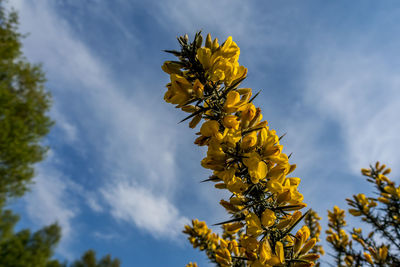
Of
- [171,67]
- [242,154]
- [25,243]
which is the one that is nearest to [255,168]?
[242,154]

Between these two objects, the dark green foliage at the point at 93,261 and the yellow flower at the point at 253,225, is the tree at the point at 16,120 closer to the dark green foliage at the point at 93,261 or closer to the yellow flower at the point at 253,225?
the yellow flower at the point at 253,225

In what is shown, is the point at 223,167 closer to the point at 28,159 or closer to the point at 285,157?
the point at 285,157

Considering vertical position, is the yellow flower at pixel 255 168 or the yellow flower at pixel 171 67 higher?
the yellow flower at pixel 171 67

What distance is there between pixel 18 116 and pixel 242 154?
1755 cm

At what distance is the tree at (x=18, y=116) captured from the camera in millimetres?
11117

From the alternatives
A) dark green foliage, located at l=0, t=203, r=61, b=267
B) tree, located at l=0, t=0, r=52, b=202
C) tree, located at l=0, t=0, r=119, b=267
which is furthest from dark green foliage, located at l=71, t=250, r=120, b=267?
tree, located at l=0, t=0, r=52, b=202

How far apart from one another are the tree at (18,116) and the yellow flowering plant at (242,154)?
14.1 m

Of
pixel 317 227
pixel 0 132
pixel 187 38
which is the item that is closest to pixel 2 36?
pixel 0 132

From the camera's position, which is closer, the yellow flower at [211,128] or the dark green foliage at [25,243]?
the yellow flower at [211,128]

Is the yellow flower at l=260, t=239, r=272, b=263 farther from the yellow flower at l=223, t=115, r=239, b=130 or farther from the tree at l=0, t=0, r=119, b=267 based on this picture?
the tree at l=0, t=0, r=119, b=267

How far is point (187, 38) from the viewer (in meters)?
1.07

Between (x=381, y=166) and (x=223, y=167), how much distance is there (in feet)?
14.7

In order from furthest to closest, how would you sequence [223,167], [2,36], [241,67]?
[2,36] → [241,67] → [223,167]

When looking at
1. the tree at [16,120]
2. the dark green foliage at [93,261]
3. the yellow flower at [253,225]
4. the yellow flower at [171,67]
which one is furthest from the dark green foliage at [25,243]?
the yellow flower at [253,225]
